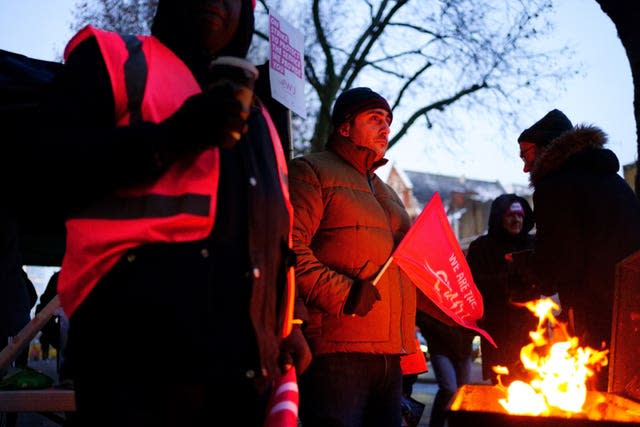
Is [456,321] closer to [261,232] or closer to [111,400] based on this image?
[261,232]

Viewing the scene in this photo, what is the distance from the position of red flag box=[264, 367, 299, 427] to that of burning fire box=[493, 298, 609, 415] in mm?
1162

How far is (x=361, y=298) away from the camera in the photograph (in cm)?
281

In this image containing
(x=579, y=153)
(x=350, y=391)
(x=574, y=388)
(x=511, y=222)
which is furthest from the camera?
(x=511, y=222)

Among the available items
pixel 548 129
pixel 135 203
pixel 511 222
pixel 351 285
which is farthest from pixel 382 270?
pixel 511 222

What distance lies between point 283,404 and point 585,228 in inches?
97.0

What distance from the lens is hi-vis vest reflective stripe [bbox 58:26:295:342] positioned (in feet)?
4.97

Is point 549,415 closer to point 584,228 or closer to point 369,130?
point 584,228

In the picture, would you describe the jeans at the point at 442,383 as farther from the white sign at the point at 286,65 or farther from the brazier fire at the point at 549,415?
the white sign at the point at 286,65

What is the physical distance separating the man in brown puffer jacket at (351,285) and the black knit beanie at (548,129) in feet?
4.93

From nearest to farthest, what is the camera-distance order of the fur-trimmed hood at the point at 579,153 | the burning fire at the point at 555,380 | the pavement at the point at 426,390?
the burning fire at the point at 555,380, the fur-trimmed hood at the point at 579,153, the pavement at the point at 426,390

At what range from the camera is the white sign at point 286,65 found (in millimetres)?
3758

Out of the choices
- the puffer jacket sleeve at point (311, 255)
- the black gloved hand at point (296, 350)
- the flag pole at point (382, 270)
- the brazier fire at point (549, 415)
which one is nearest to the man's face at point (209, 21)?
the black gloved hand at point (296, 350)

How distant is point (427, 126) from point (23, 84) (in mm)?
17253

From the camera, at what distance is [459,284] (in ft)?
11.3
